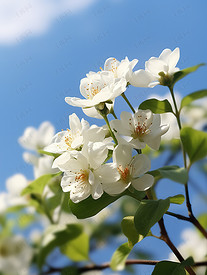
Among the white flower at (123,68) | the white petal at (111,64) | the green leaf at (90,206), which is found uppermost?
the white petal at (111,64)

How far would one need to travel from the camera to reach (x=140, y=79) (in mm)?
517

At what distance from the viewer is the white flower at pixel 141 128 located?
485 mm

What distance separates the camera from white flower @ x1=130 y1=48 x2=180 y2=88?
53 cm

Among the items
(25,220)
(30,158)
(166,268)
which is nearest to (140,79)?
(166,268)

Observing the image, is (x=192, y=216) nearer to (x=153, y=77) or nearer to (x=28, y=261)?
(x=153, y=77)

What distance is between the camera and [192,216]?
53 centimetres

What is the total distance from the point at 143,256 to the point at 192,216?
1.23 feet

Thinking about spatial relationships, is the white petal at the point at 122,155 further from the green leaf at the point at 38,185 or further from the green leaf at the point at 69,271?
the green leaf at the point at 69,271

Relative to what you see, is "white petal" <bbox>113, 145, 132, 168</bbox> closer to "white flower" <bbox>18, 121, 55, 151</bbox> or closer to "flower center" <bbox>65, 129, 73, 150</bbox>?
"flower center" <bbox>65, 129, 73, 150</bbox>

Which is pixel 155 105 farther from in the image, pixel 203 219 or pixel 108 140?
pixel 203 219

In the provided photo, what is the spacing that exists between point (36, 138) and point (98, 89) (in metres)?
0.39

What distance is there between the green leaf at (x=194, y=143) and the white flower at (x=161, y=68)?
89 millimetres

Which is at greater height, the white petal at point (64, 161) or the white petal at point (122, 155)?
the white petal at point (64, 161)

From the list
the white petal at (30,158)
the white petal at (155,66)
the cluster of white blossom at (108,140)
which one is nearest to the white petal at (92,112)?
the cluster of white blossom at (108,140)
